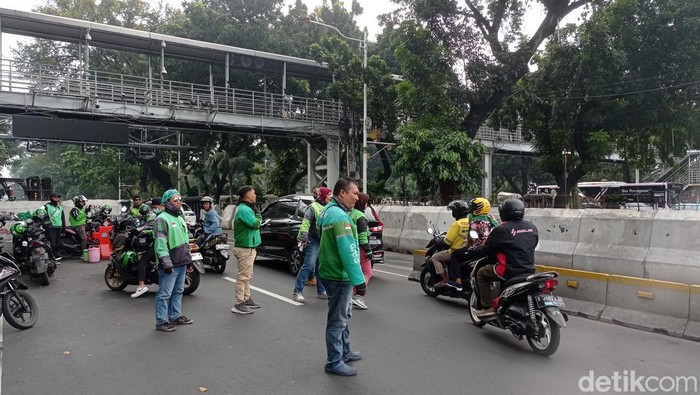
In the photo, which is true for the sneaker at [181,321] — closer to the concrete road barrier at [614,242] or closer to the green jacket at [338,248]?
the green jacket at [338,248]

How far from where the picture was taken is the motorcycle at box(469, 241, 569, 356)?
494 centimetres

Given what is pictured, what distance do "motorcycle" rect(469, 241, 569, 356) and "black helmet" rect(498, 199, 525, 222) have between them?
2.11 feet

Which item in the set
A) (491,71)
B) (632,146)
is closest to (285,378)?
(491,71)

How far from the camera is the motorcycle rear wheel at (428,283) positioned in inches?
312

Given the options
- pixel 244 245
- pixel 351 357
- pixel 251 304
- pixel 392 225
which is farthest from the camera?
pixel 392 225

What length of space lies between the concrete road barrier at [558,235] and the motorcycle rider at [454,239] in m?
3.56

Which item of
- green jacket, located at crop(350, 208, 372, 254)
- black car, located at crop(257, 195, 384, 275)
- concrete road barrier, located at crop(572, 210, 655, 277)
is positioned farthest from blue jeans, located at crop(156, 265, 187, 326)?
concrete road barrier, located at crop(572, 210, 655, 277)

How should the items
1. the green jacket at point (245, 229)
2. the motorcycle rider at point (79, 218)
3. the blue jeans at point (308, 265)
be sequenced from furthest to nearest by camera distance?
the motorcycle rider at point (79, 218), the blue jeans at point (308, 265), the green jacket at point (245, 229)

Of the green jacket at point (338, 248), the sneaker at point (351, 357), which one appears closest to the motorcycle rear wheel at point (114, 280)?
the sneaker at point (351, 357)

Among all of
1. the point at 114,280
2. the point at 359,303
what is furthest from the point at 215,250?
the point at 359,303

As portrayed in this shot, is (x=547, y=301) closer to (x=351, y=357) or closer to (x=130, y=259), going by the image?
(x=351, y=357)

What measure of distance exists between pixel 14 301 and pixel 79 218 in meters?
6.99

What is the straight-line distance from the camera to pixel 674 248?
7863 mm

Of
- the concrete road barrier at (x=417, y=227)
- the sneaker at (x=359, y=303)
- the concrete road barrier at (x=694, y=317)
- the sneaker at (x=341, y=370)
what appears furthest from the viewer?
the concrete road barrier at (x=417, y=227)
